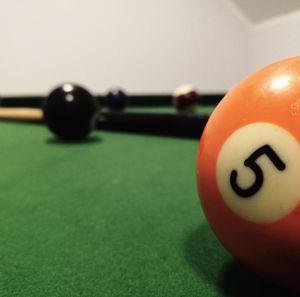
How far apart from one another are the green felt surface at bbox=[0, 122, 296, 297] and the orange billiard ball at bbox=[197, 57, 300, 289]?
0.10 m

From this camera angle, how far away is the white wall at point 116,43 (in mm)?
3730

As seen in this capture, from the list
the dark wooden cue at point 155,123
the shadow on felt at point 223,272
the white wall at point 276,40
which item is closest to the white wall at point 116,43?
the white wall at point 276,40

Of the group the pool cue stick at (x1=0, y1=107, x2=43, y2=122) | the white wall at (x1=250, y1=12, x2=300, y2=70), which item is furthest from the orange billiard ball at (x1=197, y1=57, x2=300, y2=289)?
the white wall at (x1=250, y1=12, x2=300, y2=70)

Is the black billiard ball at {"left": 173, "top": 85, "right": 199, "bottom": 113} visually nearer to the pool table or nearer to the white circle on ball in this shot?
the pool table

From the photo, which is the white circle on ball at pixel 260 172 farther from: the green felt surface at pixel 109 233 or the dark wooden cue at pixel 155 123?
the dark wooden cue at pixel 155 123

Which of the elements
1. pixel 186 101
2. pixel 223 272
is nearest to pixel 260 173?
pixel 223 272

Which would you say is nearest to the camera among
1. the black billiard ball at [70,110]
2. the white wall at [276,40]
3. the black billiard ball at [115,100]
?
the black billiard ball at [70,110]

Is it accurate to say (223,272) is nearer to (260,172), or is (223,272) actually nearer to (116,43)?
(260,172)

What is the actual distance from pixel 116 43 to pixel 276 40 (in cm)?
137

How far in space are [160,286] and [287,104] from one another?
0.35 metres

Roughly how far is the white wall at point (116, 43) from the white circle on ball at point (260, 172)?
333 cm

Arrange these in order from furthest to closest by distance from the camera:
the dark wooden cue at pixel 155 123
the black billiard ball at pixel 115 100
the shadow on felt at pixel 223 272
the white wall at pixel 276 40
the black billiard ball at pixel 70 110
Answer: the black billiard ball at pixel 115 100
the white wall at pixel 276 40
the dark wooden cue at pixel 155 123
the black billiard ball at pixel 70 110
the shadow on felt at pixel 223 272

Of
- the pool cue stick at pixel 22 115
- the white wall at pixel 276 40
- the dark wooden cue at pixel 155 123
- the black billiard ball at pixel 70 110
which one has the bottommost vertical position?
the pool cue stick at pixel 22 115

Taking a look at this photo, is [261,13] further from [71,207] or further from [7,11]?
[71,207]
